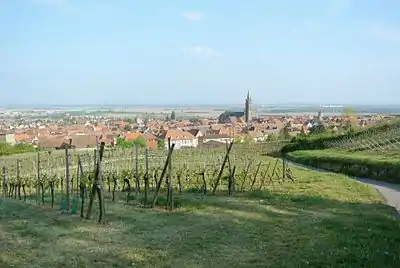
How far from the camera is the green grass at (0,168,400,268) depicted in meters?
11.0

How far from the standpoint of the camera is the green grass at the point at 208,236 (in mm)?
10984

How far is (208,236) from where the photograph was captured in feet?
43.9

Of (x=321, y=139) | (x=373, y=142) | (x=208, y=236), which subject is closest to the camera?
(x=208, y=236)

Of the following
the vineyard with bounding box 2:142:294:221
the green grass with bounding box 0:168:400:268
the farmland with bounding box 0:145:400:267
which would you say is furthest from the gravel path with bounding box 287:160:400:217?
the vineyard with bounding box 2:142:294:221

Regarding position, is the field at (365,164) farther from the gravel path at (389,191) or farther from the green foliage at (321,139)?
the green foliage at (321,139)

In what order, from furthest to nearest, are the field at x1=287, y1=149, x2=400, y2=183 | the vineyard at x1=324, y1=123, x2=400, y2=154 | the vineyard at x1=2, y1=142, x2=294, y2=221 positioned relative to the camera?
the vineyard at x1=324, y1=123, x2=400, y2=154
the field at x1=287, y1=149, x2=400, y2=183
the vineyard at x1=2, y1=142, x2=294, y2=221

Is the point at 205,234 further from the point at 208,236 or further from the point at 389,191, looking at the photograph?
the point at 389,191

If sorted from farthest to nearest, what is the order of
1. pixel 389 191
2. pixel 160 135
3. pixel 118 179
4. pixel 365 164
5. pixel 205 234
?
pixel 160 135 < pixel 365 164 < pixel 389 191 < pixel 118 179 < pixel 205 234

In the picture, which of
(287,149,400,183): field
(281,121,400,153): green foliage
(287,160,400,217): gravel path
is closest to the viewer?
(287,160,400,217): gravel path

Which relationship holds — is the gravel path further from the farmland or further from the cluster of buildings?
the cluster of buildings

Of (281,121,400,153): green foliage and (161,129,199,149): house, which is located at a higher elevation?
(281,121,400,153): green foliage

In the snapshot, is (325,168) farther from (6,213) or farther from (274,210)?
(6,213)

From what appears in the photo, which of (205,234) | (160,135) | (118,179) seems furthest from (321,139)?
(205,234)

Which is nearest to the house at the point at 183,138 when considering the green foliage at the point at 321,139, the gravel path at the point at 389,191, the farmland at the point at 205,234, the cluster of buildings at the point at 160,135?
the cluster of buildings at the point at 160,135
